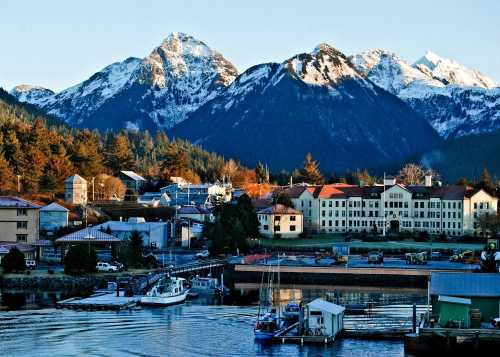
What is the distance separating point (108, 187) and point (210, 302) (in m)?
83.1

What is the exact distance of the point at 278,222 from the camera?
4926 inches

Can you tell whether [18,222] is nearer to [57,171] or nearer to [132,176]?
[57,171]

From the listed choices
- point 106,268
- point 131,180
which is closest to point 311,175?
point 131,180

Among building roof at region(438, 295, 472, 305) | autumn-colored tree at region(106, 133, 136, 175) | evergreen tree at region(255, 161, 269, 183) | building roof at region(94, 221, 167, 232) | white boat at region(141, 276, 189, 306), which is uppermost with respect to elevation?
autumn-colored tree at region(106, 133, 136, 175)

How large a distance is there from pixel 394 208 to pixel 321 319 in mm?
76117

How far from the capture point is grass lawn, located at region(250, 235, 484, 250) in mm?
109294

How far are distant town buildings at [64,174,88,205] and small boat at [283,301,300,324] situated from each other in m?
77.6

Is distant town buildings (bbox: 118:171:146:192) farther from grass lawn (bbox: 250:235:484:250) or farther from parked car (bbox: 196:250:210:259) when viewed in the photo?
parked car (bbox: 196:250:210:259)

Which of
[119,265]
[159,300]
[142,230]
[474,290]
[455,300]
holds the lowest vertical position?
[159,300]

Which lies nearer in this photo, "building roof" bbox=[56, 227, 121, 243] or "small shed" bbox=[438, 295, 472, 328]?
"small shed" bbox=[438, 295, 472, 328]

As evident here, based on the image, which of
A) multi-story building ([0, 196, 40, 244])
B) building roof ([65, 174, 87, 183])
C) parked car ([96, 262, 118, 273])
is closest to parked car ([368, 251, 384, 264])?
parked car ([96, 262, 118, 273])

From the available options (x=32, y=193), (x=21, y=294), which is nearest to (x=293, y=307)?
(x=21, y=294)

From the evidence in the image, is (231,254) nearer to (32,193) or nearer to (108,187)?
(32,193)

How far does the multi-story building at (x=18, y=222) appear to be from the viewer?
9775 cm
